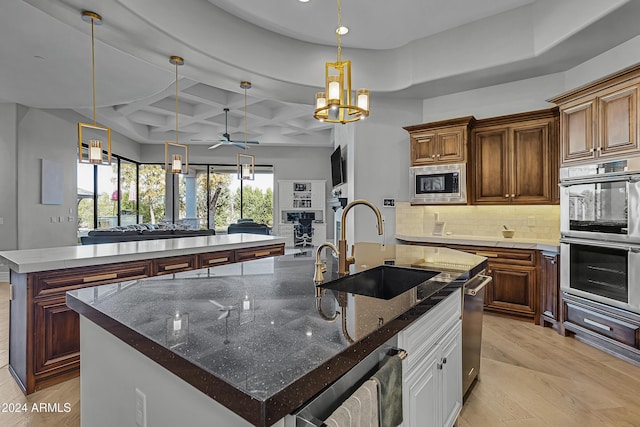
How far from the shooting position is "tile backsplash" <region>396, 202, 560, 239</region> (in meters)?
4.12

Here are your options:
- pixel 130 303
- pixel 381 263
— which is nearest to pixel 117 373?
pixel 130 303

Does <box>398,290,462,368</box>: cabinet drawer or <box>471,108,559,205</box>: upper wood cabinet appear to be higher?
<box>471,108,559,205</box>: upper wood cabinet

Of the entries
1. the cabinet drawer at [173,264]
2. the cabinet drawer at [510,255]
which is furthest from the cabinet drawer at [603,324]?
the cabinet drawer at [173,264]

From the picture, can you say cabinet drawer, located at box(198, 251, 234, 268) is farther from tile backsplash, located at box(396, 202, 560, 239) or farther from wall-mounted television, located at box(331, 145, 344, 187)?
wall-mounted television, located at box(331, 145, 344, 187)

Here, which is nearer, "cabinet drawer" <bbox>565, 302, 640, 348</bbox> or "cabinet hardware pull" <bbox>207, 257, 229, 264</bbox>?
"cabinet drawer" <bbox>565, 302, 640, 348</bbox>

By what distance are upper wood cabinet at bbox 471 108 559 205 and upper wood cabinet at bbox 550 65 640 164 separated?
0.38m

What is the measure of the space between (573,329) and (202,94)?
21.1 feet

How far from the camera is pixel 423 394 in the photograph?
1360 mm

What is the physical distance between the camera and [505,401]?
223 centimetres

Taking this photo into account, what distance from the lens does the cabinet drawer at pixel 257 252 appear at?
11.4 ft

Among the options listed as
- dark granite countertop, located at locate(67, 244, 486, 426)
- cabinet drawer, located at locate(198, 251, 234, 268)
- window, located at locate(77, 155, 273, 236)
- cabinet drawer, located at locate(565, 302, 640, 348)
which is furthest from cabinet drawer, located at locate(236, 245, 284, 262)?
window, located at locate(77, 155, 273, 236)

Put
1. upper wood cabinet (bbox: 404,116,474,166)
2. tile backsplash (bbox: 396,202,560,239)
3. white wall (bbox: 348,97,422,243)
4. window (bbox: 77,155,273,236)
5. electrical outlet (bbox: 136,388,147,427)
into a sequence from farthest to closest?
window (bbox: 77,155,273,236), white wall (bbox: 348,97,422,243), upper wood cabinet (bbox: 404,116,474,166), tile backsplash (bbox: 396,202,560,239), electrical outlet (bbox: 136,388,147,427)

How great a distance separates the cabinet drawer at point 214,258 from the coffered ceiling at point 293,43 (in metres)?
2.13

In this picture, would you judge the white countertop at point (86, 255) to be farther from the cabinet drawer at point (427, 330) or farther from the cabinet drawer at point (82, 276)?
the cabinet drawer at point (427, 330)
